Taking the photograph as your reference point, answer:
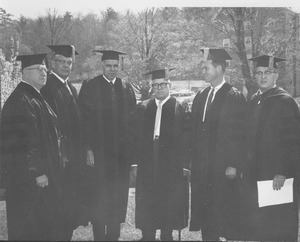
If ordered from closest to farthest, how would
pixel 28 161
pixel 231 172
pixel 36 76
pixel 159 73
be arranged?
1. pixel 28 161
2. pixel 36 76
3. pixel 231 172
4. pixel 159 73

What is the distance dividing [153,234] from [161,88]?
154 centimetres

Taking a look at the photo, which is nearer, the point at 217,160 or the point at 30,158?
the point at 30,158

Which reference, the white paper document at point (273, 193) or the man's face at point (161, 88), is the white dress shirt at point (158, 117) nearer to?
the man's face at point (161, 88)

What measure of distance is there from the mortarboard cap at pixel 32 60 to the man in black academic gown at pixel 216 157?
162 centimetres

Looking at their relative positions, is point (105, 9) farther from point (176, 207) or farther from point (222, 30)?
point (176, 207)

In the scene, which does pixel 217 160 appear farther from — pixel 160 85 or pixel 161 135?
pixel 160 85

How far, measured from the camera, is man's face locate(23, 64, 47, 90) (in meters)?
3.53

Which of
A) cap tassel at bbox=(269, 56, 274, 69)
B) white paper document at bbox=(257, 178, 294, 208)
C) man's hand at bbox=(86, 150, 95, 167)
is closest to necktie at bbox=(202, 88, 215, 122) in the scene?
cap tassel at bbox=(269, 56, 274, 69)

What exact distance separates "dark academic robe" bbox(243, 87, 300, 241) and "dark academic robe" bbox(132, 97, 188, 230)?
72cm

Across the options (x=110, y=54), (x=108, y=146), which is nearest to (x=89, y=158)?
(x=108, y=146)

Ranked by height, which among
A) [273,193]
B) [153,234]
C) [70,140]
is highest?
[70,140]

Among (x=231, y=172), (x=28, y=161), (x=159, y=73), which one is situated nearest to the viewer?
(x=28, y=161)

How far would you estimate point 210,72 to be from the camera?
3.81 m

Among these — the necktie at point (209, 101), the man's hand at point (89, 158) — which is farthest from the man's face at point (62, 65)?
the necktie at point (209, 101)
